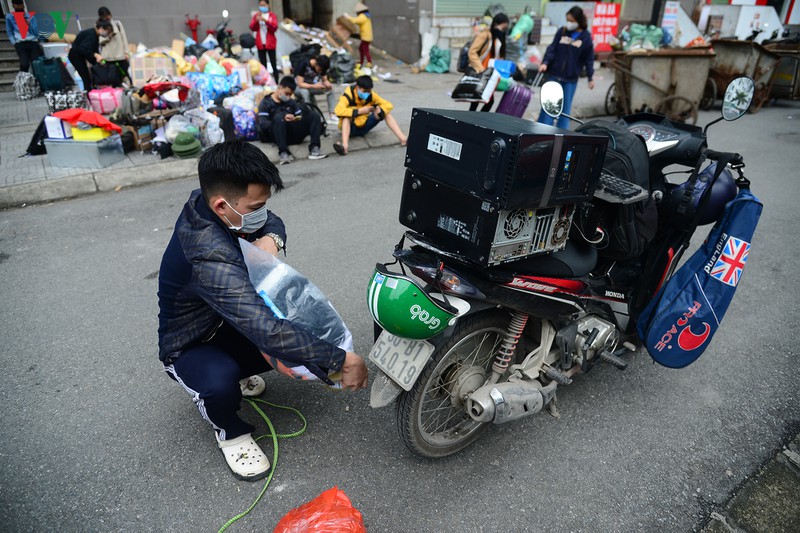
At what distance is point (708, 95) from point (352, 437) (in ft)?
35.4

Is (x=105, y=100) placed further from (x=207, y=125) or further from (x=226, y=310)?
(x=226, y=310)

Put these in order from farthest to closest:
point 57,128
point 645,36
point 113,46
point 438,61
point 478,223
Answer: point 645,36, point 438,61, point 113,46, point 57,128, point 478,223

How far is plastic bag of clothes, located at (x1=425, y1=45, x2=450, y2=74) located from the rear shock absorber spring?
11897 mm

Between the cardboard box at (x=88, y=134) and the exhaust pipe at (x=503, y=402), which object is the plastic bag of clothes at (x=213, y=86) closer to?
the cardboard box at (x=88, y=134)

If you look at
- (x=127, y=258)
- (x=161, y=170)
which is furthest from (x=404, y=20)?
(x=127, y=258)

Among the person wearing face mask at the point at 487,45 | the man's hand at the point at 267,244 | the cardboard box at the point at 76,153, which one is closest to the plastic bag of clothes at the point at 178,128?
the cardboard box at the point at 76,153

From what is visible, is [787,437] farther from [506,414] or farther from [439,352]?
[439,352]

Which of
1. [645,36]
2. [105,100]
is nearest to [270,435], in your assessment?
[105,100]

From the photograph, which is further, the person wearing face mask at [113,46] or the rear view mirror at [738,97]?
the person wearing face mask at [113,46]

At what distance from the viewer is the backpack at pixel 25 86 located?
899cm

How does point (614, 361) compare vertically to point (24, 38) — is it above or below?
→ below

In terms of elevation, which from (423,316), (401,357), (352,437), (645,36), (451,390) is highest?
(645,36)

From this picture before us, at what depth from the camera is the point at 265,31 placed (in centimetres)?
1020

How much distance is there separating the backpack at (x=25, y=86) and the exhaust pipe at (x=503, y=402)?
33.8 feet
